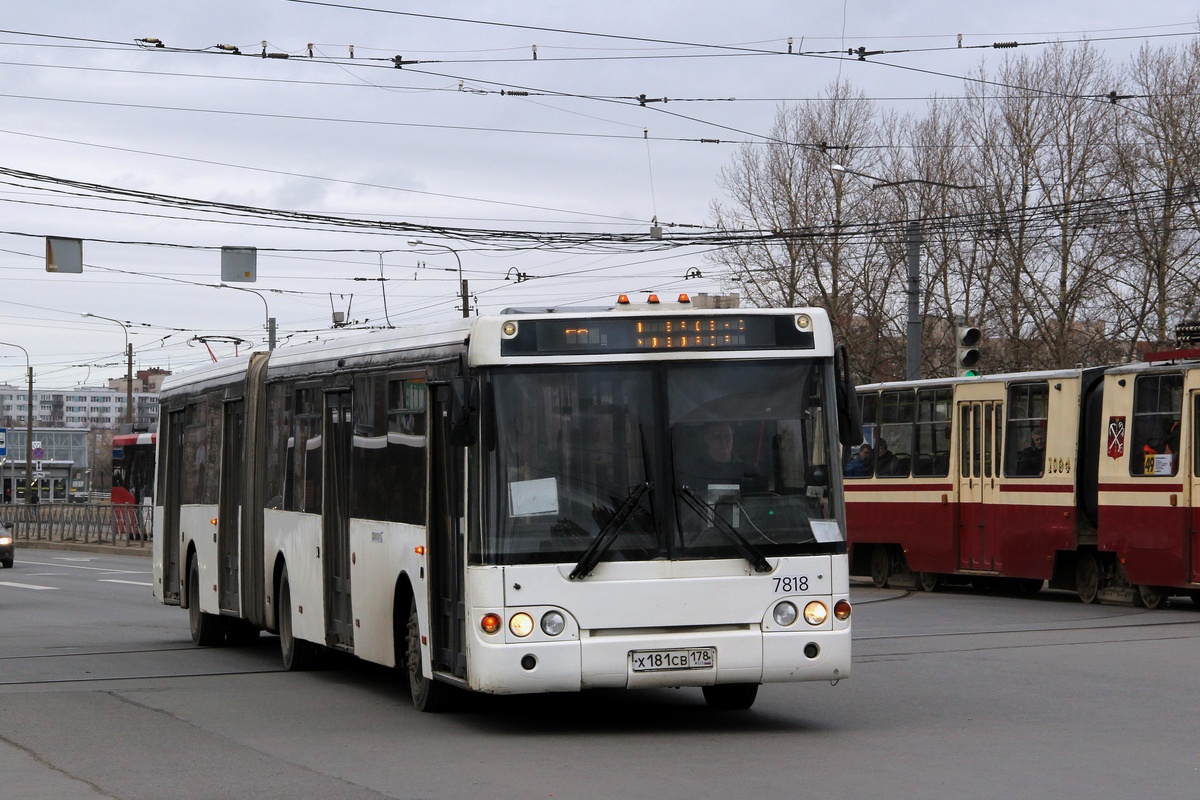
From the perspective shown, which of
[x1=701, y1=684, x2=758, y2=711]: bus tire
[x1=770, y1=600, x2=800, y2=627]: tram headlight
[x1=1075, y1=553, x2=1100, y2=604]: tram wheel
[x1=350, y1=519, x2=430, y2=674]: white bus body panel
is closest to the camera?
[x1=770, y1=600, x2=800, y2=627]: tram headlight

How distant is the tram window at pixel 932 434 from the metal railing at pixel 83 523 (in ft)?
83.3

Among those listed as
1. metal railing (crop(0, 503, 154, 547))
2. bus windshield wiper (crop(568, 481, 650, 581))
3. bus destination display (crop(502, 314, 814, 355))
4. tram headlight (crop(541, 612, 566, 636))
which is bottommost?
metal railing (crop(0, 503, 154, 547))

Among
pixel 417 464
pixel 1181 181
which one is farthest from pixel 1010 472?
pixel 1181 181

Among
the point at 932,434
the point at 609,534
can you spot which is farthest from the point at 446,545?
the point at 932,434

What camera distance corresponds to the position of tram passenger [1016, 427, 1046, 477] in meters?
23.1

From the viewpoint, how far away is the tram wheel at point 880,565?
88.7 feet

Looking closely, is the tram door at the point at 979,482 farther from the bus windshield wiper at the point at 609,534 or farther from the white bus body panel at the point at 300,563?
the bus windshield wiper at the point at 609,534

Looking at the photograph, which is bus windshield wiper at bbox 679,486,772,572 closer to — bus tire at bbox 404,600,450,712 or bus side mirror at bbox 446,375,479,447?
bus side mirror at bbox 446,375,479,447

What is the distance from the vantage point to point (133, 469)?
2223 inches

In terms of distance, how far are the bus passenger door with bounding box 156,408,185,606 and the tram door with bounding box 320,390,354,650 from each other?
516 centimetres

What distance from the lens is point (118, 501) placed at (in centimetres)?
5747

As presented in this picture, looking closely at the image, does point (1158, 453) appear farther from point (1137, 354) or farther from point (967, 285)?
point (967, 285)

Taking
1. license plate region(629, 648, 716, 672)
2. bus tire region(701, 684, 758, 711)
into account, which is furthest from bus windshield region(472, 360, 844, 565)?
bus tire region(701, 684, 758, 711)

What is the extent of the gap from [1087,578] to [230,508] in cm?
1160
